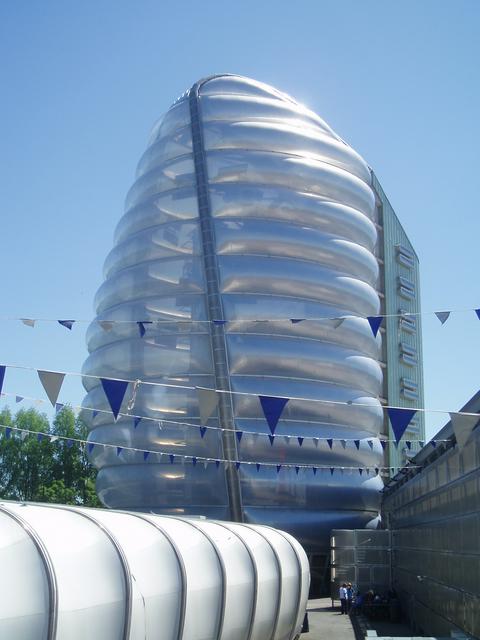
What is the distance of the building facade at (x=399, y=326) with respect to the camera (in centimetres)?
4988

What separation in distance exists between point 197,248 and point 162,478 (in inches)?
406

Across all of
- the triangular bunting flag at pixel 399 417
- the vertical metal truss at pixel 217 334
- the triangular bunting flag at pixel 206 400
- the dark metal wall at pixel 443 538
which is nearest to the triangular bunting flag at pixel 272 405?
the triangular bunting flag at pixel 206 400

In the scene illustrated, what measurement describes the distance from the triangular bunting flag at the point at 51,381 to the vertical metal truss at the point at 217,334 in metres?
17.0

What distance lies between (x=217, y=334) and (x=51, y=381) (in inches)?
848

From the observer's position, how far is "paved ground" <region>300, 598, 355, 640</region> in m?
22.5

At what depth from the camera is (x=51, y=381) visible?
14.5 meters

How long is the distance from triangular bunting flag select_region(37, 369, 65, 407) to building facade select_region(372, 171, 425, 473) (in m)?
35.4

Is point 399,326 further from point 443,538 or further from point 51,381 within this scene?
point 51,381

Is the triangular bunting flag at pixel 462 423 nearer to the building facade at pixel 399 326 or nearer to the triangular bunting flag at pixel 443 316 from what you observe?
the triangular bunting flag at pixel 443 316

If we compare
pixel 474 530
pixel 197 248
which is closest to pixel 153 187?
pixel 197 248

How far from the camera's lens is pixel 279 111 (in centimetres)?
4253

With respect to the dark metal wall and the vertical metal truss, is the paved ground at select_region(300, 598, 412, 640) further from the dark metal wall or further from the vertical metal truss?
the vertical metal truss

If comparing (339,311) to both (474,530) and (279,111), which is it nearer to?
(279,111)

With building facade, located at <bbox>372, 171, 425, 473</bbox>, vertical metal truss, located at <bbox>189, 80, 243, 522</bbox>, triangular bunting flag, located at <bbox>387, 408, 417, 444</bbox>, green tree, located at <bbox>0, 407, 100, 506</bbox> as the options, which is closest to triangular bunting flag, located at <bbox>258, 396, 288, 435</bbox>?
triangular bunting flag, located at <bbox>387, 408, 417, 444</bbox>
